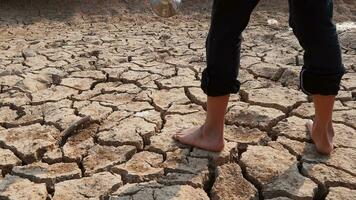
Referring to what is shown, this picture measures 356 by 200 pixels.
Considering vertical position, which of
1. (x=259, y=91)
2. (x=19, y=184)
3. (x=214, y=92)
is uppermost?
(x=214, y=92)

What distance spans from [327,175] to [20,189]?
3.44ft

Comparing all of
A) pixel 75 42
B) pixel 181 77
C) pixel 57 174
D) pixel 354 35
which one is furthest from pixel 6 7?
pixel 57 174

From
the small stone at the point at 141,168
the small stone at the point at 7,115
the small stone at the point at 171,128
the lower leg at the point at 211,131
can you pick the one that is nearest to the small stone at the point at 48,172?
the small stone at the point at 141,168

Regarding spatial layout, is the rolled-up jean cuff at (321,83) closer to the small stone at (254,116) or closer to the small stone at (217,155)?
the small stone at (217,155)

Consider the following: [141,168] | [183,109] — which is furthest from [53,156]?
[183,109]

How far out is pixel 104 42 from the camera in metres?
3.82

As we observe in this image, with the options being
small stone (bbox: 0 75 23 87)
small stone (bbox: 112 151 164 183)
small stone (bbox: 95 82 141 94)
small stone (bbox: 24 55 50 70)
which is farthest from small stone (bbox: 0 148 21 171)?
small stone (bbox: 24 55 50 70)

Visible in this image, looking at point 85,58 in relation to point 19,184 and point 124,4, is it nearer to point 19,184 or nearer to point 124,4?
point 19,184

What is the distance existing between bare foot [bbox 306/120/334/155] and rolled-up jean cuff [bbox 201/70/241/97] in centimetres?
36

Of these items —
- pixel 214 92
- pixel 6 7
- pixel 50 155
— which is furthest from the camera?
pixel 6 7

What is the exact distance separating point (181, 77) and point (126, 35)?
61.1 inches

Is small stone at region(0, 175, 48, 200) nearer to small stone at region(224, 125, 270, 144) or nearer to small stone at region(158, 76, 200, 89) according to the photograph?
small stone at region(224, 125, 270, 144)

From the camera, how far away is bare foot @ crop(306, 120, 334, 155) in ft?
5.32

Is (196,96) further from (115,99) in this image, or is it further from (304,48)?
(304,48)
